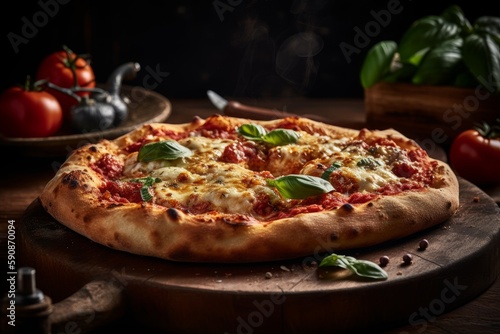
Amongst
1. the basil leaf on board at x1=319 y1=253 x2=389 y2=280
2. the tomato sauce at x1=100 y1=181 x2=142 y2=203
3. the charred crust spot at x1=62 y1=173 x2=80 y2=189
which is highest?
the charred crust spot at x1=62 y1=173 x2=80 y2=189

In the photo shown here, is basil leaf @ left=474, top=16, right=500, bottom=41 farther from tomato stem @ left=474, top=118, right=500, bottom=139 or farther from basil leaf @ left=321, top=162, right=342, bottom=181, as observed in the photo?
basil leaf @ left=321, top=162, right=342, bottom=181

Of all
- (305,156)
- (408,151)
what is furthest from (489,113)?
(305,156)

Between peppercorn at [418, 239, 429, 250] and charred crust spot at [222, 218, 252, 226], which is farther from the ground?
charred crust spot at [222, 218, 252, 226]

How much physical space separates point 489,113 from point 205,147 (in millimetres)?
2084

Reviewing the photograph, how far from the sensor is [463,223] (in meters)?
3.43

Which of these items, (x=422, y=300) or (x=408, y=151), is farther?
(x=408, y=151)

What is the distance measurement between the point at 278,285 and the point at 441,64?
9.65 ft

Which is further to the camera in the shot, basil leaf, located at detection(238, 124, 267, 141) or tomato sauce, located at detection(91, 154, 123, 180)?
basil leaf, located at detection(238, 124, 267, 141)

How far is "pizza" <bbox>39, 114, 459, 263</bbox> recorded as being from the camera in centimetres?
296

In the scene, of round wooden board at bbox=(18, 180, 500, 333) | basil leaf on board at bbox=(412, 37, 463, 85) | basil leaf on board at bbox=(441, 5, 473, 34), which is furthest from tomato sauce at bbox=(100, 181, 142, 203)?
basil leaf on board at bbox=(441, 5, 473, 34)

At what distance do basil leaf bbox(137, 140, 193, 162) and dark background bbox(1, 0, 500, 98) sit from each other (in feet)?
10.9

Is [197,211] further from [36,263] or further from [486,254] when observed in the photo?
[486,254]

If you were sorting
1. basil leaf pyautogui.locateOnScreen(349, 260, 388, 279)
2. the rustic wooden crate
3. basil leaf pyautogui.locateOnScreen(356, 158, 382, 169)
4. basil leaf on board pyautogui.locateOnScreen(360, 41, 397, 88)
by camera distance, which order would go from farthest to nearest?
basil leaf on board pyautogui.locateOnScreen(360, 41, 397, 88), the rustic wooden crate, basil leaf pyautogui.locateOnScreen(356, 158, 382, 169), basil leaf pyautogui.locateOnScreen(349, 260, 388, 279)

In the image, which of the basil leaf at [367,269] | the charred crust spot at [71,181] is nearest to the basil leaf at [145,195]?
the charred crust spot at [71,181]
